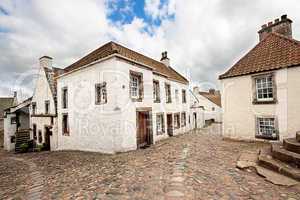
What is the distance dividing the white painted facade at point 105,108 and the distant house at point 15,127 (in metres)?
9.35

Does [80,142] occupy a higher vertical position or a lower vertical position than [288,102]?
lower

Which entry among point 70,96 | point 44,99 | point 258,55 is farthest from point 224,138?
point 44,99

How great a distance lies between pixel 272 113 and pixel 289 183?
663cm

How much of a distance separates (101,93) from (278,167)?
10075mm

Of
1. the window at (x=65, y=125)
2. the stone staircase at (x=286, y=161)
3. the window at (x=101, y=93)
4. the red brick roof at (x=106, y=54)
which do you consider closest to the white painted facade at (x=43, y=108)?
the window at (x=65, y=125)

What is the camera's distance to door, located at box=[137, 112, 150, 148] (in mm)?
12516

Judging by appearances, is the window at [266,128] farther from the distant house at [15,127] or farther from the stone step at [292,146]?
the distant house at [15,127]

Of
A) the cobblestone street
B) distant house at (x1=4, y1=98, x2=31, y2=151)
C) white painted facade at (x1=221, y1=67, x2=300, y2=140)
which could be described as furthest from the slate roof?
white painted facade at (x1=221, y1=67, x2=300, y2=140)

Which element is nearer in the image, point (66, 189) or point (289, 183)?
point (289, 183)

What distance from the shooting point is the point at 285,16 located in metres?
12.3

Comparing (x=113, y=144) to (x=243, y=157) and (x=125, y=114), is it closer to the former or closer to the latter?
(x=125, y=114)

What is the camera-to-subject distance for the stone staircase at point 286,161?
19.2 feet

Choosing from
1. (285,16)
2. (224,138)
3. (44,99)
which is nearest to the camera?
(285,16)

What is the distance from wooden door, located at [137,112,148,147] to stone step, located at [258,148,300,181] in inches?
292
